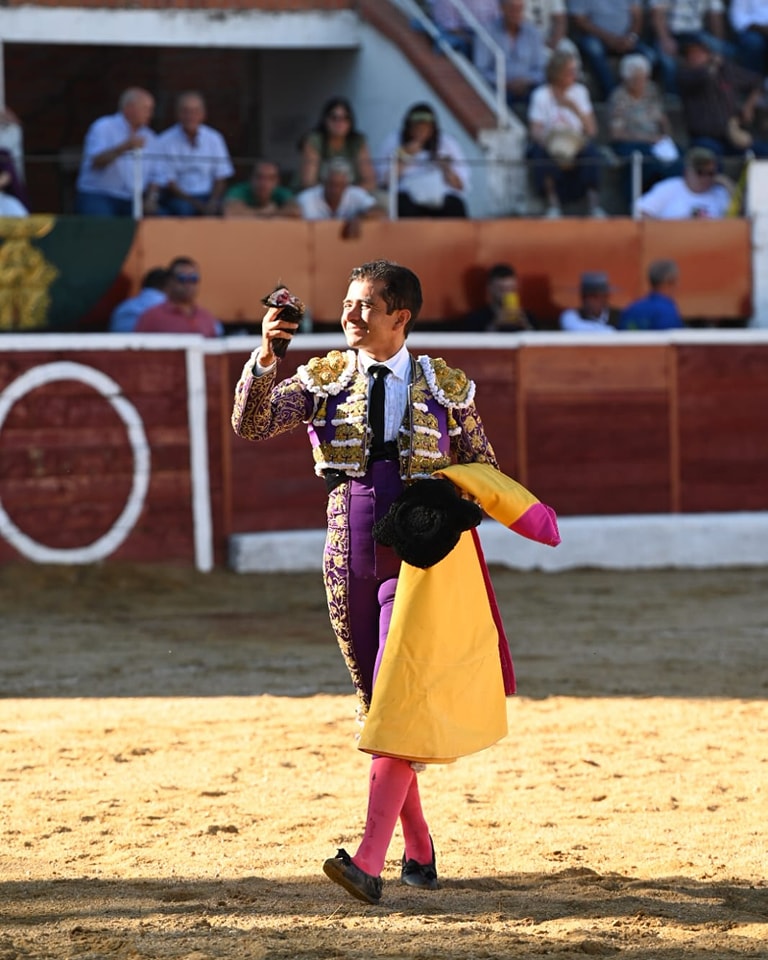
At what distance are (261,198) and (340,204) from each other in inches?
17.9

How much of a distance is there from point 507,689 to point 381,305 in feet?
2.79

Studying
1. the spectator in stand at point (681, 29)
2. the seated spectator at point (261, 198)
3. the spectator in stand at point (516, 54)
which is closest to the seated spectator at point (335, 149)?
the seated spectator at point (261, 198)

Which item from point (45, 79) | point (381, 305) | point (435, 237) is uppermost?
point (45, 79)

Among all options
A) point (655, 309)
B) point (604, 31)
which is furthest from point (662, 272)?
point (604, 31)

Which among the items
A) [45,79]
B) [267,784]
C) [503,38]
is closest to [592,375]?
[503,38]

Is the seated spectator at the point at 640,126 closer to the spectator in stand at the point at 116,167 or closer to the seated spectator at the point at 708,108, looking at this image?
the seated spectator at the point at 708,108

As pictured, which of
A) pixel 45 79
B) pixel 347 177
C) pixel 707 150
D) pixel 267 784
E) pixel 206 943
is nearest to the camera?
pixel 206 943

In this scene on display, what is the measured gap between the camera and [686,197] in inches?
424

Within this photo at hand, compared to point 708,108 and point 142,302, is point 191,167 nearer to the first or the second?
point 142,302

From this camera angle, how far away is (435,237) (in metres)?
10.1

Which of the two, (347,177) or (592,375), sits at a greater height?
(347,177)

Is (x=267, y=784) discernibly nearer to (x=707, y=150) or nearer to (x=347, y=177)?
(x=347, y=177)

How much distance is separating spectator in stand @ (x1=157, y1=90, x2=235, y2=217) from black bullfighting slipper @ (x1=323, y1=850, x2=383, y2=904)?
22.1 feet

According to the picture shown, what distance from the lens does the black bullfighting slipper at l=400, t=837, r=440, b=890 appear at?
3.57 meters
